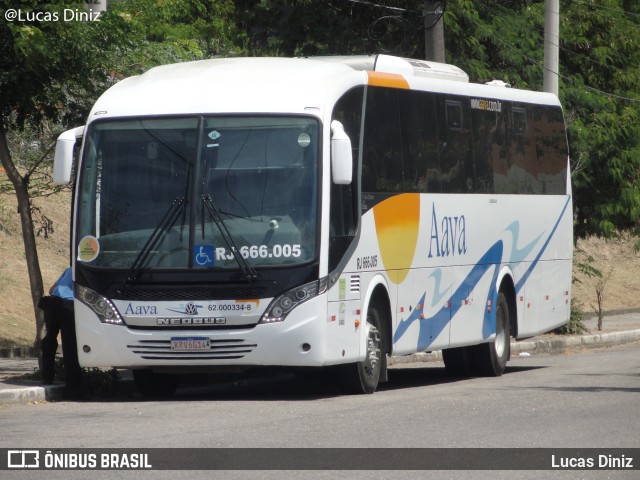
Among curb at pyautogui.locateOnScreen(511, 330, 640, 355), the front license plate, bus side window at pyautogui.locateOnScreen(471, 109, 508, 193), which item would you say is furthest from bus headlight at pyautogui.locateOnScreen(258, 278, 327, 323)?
curb at pyautogui.locateOnScreen(511, 330, 640, 355)

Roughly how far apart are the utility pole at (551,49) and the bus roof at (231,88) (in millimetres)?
10135

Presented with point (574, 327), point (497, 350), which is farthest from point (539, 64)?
point (497, 350)

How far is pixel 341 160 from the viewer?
1402 cm

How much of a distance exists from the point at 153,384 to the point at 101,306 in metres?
1.64

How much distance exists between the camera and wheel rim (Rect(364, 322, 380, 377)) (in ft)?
49.5

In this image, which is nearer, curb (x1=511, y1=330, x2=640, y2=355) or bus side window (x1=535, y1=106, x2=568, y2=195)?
bus side window (x1=535, y1=106, x2=568, y2=195)

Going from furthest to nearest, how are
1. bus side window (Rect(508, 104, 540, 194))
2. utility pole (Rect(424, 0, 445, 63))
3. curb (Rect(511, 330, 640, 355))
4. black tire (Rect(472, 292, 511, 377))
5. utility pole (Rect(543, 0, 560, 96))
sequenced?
1. curb (Rect(511, 330, 640, 355))
2. utility pole (Rect(543, 0, 560, 96))
3. utility pole (Rect(424, 0, 445, 63))
4. bus side window (Rect(508, 104, 540, 194))
5. black tire (Rect(472, 292, 511, 377))

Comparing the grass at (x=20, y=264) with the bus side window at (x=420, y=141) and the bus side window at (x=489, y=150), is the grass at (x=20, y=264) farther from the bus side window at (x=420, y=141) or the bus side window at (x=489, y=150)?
the bus side window at (x=420, y=141)

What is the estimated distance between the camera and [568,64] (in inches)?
1148

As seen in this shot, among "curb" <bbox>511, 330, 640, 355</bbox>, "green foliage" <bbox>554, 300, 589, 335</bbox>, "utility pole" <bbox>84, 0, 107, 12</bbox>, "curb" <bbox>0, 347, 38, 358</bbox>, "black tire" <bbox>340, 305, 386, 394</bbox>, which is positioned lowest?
"curb" <bbox>511, 330, 640, 355</bbox>

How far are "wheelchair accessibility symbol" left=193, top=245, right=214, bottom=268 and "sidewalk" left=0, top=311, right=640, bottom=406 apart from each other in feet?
6.85

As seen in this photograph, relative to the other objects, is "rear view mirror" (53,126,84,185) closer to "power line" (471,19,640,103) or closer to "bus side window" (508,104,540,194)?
"bus side window" (508,104,540,194)

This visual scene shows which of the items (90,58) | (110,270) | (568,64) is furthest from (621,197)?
(110,270)

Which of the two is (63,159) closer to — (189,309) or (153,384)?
(189,309)
